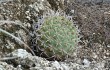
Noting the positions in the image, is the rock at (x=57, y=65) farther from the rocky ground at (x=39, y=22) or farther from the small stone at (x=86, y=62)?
the small stone at (x=86, y=62)

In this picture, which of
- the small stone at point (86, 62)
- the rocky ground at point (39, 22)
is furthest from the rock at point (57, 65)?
the small stone at point (86, 62)

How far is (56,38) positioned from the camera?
3.13 m

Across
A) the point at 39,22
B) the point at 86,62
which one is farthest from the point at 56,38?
the point at 86,62

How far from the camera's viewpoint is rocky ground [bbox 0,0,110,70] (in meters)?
2.77

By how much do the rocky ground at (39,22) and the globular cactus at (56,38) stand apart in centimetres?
9

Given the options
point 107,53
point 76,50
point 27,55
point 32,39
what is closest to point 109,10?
point 107,53

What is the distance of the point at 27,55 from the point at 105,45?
128 cm

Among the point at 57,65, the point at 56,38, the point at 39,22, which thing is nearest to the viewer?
the point at 57,65

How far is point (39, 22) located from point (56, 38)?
0.26 meters

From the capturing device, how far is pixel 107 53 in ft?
12.0

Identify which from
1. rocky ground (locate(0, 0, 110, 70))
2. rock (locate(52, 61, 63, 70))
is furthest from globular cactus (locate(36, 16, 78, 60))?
rock (locate(52, 61, 63, 70))

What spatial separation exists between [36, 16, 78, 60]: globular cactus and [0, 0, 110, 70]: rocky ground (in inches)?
3.4

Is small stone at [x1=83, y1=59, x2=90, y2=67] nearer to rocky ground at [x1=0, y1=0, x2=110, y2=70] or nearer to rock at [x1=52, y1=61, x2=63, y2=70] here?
rocky ground at [x1=0, y1=0, x2=110, y2=70]

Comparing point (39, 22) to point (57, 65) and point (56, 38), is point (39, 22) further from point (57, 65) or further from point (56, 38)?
point (57, 65)
